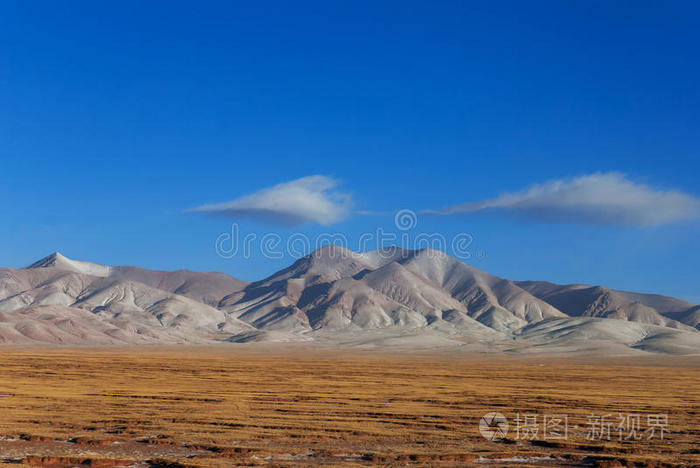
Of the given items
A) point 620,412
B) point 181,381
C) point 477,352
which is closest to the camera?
point 620,412

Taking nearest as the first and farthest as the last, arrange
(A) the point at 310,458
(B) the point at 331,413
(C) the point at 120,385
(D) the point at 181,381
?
(A) the point at 310,458 → (B) the point at 331,413 → (C) the point at 120,385 → (D) the point at 181,381

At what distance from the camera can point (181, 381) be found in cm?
6738

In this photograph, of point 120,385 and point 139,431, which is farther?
point 120,385

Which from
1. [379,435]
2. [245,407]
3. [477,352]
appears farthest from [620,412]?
[477,352]

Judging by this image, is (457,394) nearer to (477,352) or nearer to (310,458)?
(310,458)

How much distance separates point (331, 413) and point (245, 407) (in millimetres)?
5628

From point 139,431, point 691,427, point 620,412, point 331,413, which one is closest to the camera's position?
point 139,431

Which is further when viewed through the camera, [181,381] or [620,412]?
[181,381]

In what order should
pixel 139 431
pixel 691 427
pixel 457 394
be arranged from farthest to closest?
pixel 457 394, pixel 691 427, pixel 139 431

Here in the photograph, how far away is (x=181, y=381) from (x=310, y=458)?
141 feet

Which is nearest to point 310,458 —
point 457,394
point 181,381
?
point 457,394

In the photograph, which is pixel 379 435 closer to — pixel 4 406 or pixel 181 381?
pixel 4 406

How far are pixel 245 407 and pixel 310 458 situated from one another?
57.0 feet

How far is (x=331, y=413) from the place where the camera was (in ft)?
135
